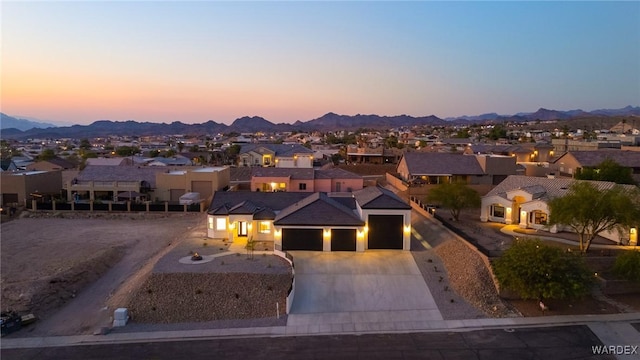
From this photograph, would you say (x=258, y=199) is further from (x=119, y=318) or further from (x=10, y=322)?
(x=10, y=322)

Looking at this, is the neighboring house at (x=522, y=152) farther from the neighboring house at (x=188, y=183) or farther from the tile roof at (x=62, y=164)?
the tile roof at (x=62, y=164)

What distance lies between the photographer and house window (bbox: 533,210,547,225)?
3773cm

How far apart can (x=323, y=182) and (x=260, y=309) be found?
29.1m

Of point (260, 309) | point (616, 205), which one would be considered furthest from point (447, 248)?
point (260, 309)

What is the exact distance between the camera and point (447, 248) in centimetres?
3353

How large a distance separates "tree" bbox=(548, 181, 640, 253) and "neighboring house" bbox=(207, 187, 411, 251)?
1043 cm

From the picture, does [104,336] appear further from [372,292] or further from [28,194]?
[28,194]

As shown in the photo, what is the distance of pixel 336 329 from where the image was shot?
941 inches

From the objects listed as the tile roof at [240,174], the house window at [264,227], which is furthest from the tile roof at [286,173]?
the house window at [264,227]

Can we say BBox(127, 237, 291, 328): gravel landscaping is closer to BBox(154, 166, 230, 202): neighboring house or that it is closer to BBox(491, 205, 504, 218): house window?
BBox(491, 205, 504, 218): house window

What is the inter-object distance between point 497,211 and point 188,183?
3282 cm

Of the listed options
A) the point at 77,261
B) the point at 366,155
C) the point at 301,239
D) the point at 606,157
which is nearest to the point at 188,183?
the point at 77,261

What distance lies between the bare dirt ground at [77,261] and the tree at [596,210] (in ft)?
92.7

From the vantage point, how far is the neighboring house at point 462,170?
55062 mm
